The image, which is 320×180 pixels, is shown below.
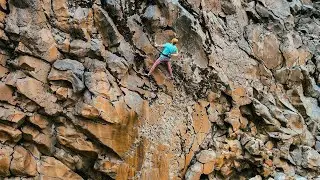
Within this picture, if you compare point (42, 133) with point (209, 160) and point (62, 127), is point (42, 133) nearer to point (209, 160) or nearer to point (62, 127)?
point (62, 127)

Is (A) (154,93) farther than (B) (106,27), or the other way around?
(A) (154,93)

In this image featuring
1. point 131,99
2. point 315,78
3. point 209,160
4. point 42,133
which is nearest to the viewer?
point 42,133

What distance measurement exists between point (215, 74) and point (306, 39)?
8430 mm

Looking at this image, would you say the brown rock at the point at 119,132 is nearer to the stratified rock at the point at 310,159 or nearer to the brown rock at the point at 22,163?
the brown rock at the point at 22,163

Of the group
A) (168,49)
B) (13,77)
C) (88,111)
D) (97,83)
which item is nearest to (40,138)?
(88,111)

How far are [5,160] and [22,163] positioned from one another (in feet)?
2.07

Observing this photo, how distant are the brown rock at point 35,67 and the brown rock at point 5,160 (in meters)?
3.07

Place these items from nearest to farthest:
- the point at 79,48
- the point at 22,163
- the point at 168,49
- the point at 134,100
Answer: the point at 22,163, the point at 79,48, the point at 134,100, the point at 168,49

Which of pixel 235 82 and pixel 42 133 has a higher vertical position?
pixel 235 82

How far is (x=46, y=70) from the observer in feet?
54.4

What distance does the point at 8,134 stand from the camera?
15.6 meters

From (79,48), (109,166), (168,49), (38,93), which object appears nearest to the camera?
(38,93)

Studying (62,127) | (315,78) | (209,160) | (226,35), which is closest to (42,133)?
(62,127)

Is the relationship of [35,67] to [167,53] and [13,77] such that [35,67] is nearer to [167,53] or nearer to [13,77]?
[13,77]
